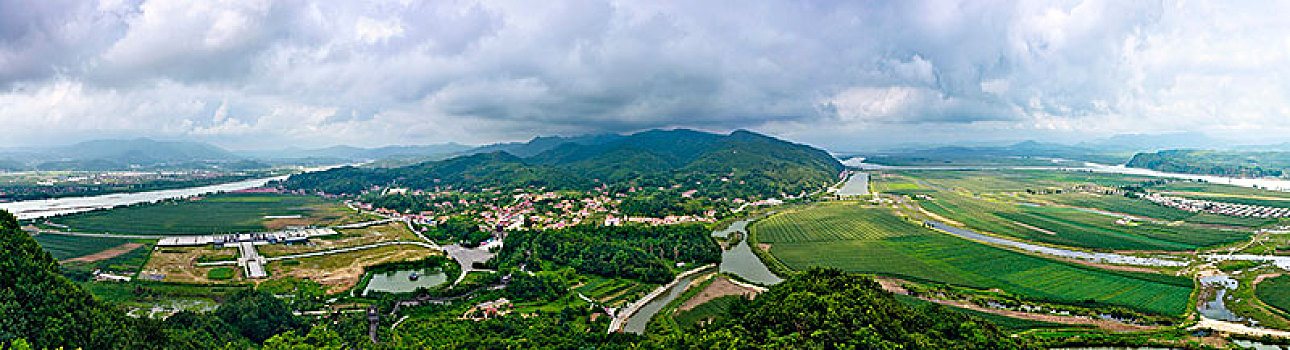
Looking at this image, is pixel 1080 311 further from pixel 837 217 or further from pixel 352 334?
pixel 352 334

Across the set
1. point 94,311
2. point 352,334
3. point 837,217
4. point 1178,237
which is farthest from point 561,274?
point 1178,237

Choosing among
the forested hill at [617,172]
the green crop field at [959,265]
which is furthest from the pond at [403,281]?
the forested hill at [617,172]

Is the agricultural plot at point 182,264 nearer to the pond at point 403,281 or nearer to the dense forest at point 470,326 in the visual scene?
the pond at point 403,281

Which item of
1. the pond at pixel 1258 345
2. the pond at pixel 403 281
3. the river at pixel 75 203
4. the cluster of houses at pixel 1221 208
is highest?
the river at pixel 75 203

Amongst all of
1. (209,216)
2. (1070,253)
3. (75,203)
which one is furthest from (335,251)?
(75,203)

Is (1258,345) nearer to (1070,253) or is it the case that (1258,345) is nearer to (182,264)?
(1070,253)

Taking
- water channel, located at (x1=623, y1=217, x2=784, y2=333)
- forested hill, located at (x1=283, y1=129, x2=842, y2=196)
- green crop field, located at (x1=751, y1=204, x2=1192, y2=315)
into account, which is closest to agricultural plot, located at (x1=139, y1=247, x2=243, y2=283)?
water channel, located at (x1=623, y1=217, x2=784, y2=333)
